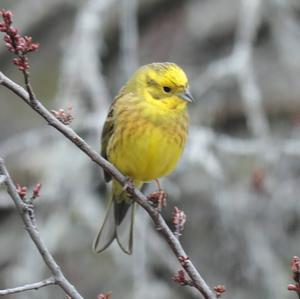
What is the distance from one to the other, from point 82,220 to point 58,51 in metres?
2.47

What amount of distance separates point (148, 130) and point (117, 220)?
0.53m

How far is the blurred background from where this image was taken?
550 cm

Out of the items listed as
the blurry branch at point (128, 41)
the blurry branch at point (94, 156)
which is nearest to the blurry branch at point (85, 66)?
the blurry branch at point (128, 41)

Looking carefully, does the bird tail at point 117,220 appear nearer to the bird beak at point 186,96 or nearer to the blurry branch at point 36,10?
the bird beak at point 186,96

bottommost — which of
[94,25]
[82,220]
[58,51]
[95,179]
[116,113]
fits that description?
[116,113]

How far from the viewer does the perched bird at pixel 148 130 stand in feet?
12.5

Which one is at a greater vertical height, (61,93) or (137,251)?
(61,93)

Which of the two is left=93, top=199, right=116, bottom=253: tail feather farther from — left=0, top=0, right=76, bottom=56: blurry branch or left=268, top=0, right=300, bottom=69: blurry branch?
left=0, top=0, right=76, bottom=56: blurry branch

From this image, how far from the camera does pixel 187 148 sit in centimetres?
537

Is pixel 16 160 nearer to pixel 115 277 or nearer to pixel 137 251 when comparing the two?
pixel 115 277

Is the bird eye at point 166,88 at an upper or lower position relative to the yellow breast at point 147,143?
upper

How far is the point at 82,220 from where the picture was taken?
5.80m

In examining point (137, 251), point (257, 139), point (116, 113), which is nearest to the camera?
point (116, 113)

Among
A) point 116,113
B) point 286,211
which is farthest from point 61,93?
point 286,211
